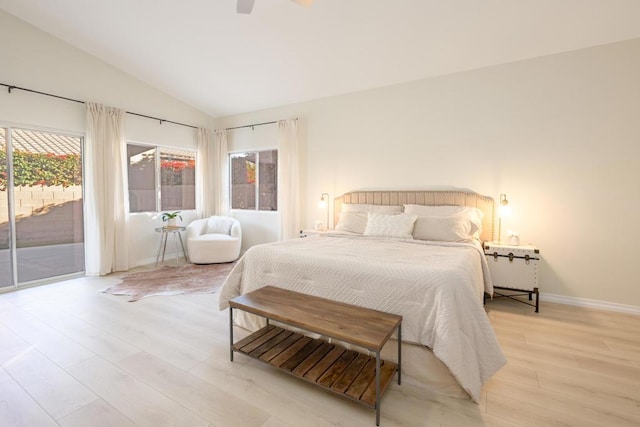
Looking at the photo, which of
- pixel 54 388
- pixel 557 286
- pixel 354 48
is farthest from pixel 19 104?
pixel 557 286

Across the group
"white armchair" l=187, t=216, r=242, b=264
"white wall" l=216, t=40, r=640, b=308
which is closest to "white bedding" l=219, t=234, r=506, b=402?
"white wall" l=216, t=40, r=640, b=308

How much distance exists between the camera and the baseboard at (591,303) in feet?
9.90

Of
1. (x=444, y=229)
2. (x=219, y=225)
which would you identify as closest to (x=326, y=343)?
(x=444, y=229)

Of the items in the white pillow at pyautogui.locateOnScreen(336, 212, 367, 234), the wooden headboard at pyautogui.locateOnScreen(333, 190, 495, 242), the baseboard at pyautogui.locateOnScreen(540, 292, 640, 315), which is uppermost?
the wooden headboard at pyautogui.locateOnScreen(333, 190, 495, 242)

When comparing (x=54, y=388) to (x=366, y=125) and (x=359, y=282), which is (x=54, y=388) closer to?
(x=359, y=282)

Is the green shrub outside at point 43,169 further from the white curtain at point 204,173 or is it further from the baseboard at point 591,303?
the baseboard at point 591,303

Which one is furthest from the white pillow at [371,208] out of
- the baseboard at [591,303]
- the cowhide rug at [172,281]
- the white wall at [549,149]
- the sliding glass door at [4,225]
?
the sliding glass door at [4,225]

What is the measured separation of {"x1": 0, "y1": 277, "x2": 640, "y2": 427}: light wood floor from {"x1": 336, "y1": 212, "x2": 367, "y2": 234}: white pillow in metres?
1.74

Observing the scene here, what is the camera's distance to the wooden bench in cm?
164

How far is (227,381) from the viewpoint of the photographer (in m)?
1.91

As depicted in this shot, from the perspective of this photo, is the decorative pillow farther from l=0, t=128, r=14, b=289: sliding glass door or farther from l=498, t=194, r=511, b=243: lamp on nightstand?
l=498, t=194, r=511, b=243: lamp on nightstand

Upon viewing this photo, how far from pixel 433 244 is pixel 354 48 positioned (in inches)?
93.0

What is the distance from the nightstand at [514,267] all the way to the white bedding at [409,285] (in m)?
0.58

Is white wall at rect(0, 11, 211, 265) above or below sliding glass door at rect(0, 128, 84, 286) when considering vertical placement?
above
